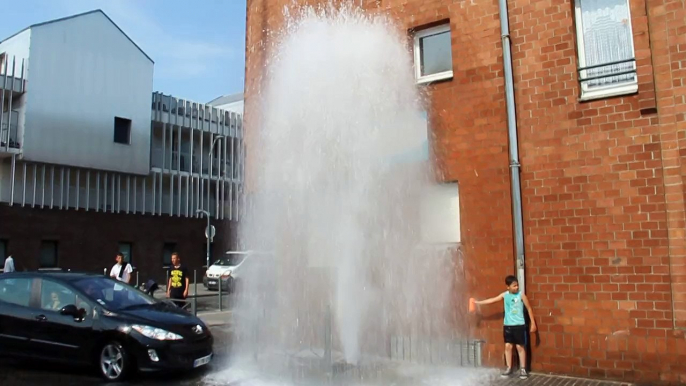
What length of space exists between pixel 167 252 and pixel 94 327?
1039 inches

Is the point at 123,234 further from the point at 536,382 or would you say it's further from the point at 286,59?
the point at 536,382

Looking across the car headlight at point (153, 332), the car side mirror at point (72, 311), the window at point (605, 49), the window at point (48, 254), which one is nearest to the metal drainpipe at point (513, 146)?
the window at point (605, 49)

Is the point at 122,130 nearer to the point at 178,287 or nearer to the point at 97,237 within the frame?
the point at 97,237

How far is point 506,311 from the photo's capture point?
802 cm

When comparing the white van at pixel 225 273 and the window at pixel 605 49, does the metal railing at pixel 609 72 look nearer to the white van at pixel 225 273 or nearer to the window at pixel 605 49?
the window at pixel 605 49

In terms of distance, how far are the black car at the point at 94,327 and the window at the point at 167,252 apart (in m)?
24.6

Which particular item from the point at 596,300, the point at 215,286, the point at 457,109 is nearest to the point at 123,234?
the point at 215,286

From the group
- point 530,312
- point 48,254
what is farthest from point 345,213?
point 48,254

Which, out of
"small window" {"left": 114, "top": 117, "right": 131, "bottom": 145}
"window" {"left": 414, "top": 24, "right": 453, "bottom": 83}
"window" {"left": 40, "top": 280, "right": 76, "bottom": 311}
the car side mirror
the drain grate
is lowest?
the drain grate

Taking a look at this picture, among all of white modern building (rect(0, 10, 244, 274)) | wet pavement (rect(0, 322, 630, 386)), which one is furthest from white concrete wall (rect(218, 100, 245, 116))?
wet pavement (rect(0, 322, 630, 386))

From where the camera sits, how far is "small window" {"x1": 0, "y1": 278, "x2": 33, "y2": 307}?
873cm

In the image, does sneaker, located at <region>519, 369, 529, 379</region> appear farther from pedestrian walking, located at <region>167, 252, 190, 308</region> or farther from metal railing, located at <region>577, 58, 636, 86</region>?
pedestrian walking, located at <region>167, 252, 190, 308</region>

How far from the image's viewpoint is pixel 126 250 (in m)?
31.4

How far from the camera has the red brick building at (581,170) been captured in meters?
7.44
